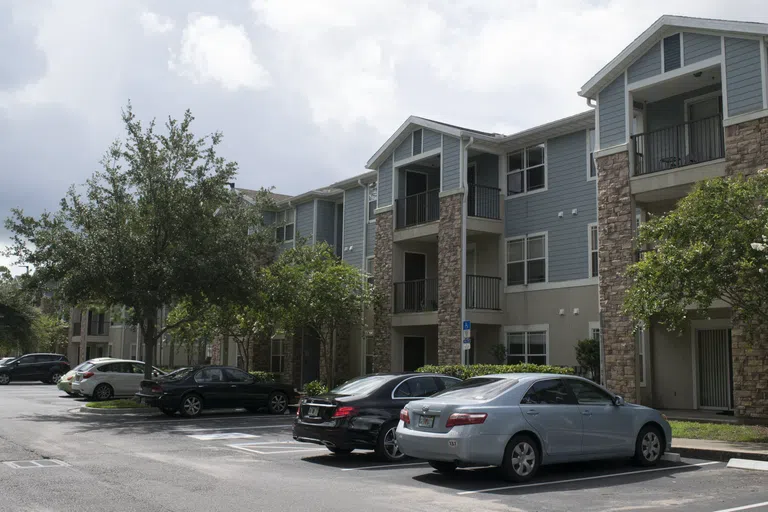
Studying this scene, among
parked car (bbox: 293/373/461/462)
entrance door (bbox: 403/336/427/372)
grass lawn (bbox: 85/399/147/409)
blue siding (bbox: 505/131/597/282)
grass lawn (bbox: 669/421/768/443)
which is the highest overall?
blue siding (bbox: 505/131/597/282)

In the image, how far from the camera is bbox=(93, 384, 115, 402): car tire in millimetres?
27736

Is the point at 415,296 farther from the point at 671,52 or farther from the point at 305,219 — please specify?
the point at 671,52

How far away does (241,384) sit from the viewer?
2161 cm

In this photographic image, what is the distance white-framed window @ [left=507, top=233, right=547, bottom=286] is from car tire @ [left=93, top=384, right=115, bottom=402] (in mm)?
14610

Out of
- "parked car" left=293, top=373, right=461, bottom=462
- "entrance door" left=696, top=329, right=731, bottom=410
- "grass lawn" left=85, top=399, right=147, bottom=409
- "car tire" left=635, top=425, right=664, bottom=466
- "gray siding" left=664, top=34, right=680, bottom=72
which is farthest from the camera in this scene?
"grass lawn" left=85, top=399, right=147, bottom=409

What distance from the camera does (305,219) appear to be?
34281 mm

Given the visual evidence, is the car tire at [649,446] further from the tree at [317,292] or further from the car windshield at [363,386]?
the tree at [317,292]

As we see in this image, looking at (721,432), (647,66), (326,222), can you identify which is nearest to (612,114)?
(647,66)

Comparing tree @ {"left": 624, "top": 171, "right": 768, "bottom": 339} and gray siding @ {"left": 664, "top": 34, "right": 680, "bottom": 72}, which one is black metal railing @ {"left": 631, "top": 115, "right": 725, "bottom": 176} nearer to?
gray siding @ {"left": 664, "top": 34, "right": 680, "bottom": 72}

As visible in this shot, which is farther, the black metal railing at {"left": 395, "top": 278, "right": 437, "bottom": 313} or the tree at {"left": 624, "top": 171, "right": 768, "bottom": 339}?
the black metal railing at {"left": 395, "top": 278, "right": 437, "bottom": 313}

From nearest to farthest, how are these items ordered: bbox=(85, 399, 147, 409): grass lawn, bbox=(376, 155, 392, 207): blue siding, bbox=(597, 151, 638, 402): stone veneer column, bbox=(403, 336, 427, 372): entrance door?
1. bbox=(597, 151, 638, 402): stone veneer column
2. bbox=(85, 399, 147, 409): grass lawn
3. bbox=(403, 336, 427, 372): entrance door
4. bbox=(376, 155, 392, 207): blue siding

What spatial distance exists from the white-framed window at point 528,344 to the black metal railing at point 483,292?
0.98 m

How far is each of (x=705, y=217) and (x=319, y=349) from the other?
2160 cm

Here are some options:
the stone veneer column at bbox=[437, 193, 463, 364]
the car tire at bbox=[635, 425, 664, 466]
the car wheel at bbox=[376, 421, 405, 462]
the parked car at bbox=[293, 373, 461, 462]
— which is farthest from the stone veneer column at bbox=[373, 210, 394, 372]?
the car tire at bbox=[635, 425, 664, 466]
